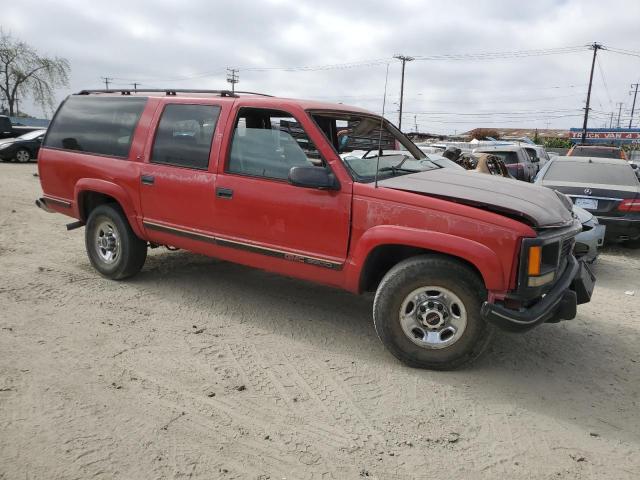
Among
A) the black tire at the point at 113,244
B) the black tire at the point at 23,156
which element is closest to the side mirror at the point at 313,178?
the black tire at the point at 113,244

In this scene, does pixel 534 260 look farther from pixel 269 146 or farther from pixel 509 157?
pixel 509 157

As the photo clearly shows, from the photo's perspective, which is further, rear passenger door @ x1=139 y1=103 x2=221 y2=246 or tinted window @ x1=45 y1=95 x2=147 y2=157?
tinted window @ x1=45 y1=95 x2=147 y2=157

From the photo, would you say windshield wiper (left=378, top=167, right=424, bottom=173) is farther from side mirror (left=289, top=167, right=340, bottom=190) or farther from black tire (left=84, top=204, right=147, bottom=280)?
black tire (left=84, top=204, right=147, bottom=280)

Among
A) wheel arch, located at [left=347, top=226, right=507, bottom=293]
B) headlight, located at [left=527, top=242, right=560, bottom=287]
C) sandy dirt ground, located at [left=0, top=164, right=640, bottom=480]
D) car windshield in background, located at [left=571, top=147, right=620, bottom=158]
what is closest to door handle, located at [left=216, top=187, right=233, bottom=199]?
sandy dirt ground, located at [left=0, top=164, right=640, bottom=480]

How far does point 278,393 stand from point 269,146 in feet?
6.52

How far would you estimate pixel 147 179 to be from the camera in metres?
4.81

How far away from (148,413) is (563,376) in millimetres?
2884

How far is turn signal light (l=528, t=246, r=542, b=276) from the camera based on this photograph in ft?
10.6

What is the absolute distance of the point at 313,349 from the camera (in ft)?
13.1

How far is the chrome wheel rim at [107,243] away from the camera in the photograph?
5363mm

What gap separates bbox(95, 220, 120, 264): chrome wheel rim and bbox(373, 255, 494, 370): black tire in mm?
3098

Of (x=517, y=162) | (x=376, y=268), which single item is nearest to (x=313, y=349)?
(x=376, y=268)

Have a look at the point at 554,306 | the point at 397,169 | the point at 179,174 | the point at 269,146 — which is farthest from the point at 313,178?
the point at 554,306

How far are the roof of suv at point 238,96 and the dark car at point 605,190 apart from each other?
4.38m
